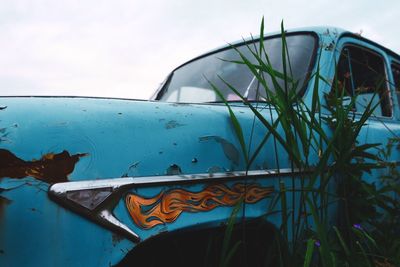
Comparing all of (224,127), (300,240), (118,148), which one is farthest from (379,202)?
(118,148)

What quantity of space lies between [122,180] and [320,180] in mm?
832

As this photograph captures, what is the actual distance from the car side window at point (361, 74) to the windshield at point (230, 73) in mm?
265

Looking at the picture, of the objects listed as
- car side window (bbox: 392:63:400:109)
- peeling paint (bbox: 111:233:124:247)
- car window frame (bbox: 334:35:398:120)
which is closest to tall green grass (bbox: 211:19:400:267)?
peeling paint (bbox: 111:233:124:247)

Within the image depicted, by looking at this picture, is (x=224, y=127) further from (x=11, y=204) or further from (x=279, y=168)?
(x=11, y=204)

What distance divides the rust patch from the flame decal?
0.18 m

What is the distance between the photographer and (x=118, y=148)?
1037 millimetres

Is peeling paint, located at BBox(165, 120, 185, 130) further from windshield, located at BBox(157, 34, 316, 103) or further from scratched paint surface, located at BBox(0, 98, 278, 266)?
windshield, located at BBox(157, 34, 316, 103)

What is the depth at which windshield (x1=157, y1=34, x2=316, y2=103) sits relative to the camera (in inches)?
75.1

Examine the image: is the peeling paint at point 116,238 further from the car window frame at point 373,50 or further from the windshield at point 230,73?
the car window frame at point 373,50

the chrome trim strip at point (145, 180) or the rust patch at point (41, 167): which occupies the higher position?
the rust patch at point (41, 167)

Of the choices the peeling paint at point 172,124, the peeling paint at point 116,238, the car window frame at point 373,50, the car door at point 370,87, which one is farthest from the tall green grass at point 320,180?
the car window frame at point 373,50

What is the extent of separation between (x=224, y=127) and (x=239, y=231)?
0.40 m

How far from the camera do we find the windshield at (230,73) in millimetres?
1908

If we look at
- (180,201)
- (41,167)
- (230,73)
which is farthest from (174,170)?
(230,73)
